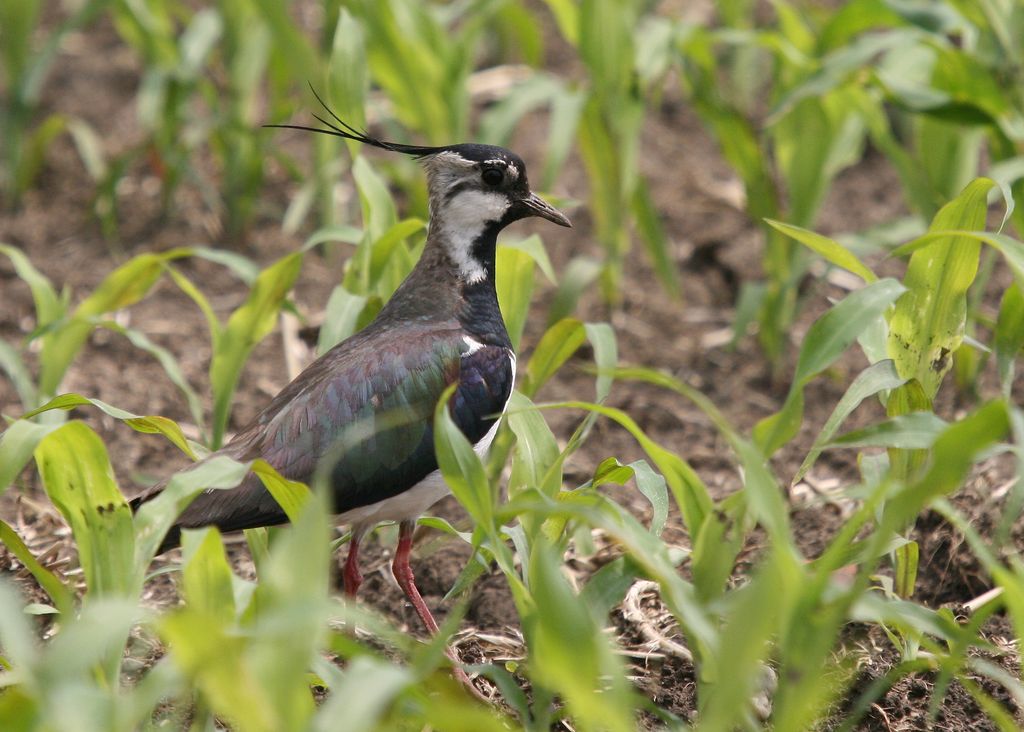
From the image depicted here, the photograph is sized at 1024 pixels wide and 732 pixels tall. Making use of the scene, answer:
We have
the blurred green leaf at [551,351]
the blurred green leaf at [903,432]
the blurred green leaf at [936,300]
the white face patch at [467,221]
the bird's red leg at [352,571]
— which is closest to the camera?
the blurred green leaf at [903,432]

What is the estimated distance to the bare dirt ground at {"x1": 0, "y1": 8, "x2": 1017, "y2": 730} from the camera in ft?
12.8

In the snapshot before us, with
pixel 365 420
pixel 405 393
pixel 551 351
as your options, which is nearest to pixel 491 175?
pixel 551 351

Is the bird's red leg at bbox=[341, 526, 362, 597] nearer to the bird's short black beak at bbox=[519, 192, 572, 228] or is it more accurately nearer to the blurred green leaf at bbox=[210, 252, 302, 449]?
the blurred green leaf at bbox=[210, 252, 302, 449]

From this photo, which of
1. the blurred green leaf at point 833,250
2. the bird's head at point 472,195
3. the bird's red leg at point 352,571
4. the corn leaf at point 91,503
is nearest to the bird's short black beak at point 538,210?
the bird's head at point 472,195

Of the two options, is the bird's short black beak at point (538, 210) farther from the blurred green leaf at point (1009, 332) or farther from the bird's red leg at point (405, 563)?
the blurred green leaf at point (1009, 332)

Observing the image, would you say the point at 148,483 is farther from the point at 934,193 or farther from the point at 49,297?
the point at 934,193

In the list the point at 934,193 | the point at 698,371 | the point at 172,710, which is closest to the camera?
the point at 172,710

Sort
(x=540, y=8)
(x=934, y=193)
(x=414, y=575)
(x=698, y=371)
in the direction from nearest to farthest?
(x=414, y=575) < (x=934, y=193) < (x=698, y=371) < (x=540, y=8)

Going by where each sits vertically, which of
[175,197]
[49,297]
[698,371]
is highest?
[49,297]

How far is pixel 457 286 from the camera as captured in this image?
4145mm

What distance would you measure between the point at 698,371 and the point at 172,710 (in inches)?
118

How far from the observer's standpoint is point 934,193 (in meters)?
5.15

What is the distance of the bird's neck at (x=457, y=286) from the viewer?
4051mm

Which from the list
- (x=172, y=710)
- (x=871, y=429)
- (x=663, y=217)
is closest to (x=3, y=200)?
(x=663, y=217)
